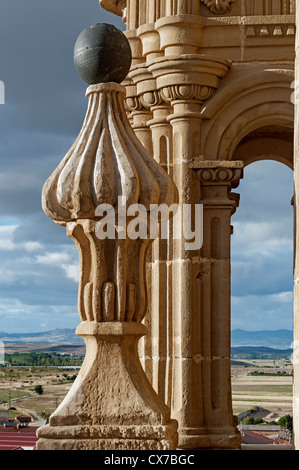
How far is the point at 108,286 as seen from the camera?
855 cm

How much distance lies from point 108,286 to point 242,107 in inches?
197

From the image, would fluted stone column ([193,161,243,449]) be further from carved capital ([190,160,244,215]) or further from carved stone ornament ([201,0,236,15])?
carved stone ornament ([201,0,236,15])

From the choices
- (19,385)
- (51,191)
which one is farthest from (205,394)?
(19,385)

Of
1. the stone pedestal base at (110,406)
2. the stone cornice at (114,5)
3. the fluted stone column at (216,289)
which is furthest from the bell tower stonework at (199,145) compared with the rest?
the stone pedestal base at (110,406)

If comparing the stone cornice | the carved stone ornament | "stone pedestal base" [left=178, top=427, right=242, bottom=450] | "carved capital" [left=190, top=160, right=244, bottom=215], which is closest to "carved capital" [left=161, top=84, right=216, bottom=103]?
"carved capital" [left=190, top=160, right=244, bottom=215]

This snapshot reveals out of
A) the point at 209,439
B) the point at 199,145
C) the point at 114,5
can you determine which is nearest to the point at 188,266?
the point at 199,145

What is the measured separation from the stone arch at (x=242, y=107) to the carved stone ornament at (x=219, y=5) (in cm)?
80

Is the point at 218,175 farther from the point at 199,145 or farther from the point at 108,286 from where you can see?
the point at 108,286

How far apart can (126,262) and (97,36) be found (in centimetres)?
188

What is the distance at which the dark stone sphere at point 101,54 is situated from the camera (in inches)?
347

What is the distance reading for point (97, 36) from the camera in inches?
348

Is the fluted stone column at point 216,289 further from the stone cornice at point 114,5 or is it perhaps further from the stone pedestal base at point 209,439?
the stone cornice at point 114,5
